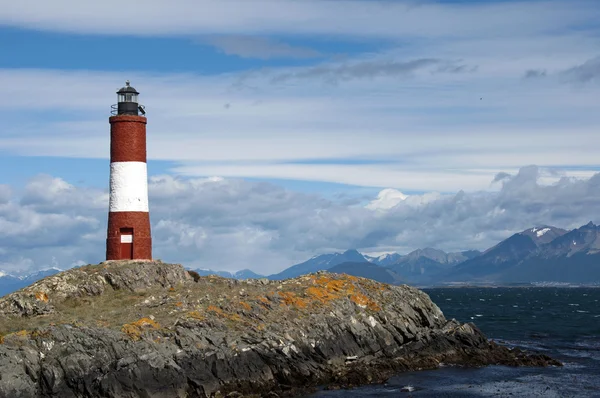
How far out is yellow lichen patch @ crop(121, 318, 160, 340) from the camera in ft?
132

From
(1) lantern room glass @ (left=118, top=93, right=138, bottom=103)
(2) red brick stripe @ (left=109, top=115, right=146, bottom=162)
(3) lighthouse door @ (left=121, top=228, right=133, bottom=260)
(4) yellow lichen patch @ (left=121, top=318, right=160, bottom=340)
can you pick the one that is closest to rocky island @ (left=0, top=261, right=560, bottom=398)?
(4) yellow lichen patch @ (left=121, top=318, right=160, bottom=340)

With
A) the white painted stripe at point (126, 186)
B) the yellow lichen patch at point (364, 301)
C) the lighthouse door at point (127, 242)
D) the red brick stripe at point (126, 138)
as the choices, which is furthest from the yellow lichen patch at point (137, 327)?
the yellow lichen patch at point (364, 301)

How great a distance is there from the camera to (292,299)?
5022cm

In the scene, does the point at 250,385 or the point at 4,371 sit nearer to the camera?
the point at 4,371

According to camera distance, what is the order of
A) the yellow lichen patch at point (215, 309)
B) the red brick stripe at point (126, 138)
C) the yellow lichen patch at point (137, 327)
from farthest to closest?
the red brick stripe at point (126, 138) → the yellow lichen patch at point (215, 309) → the yellow lichen patch at point (137, 327)

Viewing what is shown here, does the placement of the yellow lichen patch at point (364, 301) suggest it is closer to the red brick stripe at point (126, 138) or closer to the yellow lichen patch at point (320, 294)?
the yellow lichen patch at point (320, 294)

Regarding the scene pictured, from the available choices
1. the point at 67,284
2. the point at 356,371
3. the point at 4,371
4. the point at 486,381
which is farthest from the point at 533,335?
the point at 4,371

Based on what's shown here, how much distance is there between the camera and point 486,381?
46.8 meters

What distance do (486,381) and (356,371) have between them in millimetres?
8209

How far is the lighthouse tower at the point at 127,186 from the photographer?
5369cm

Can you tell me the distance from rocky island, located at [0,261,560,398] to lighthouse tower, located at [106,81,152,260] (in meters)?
1.78

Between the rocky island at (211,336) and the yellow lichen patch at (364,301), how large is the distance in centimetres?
10

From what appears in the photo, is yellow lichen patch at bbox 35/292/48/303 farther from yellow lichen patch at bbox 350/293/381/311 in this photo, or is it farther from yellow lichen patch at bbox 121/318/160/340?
yellow lichen patch at bbox 350/293/381/311

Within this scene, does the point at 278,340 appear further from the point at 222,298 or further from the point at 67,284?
the point at 67,284
